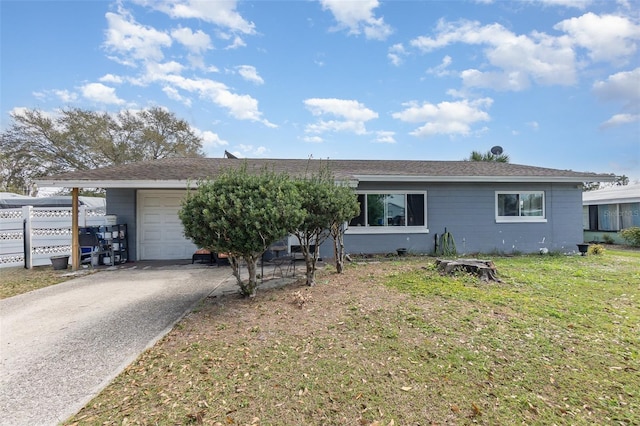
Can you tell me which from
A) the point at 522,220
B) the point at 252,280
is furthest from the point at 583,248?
the point at 252,280

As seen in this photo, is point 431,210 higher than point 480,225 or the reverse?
higher

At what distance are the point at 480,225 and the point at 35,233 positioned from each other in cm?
1421

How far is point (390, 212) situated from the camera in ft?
34.4

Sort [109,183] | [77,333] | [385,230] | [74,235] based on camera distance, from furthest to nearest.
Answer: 1. [385,230]
2. [74,235]
3. [109,183]
4. [77,333]

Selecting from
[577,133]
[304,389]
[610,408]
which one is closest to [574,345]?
[610,408]

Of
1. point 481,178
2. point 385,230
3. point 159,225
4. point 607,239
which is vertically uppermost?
point 481,178

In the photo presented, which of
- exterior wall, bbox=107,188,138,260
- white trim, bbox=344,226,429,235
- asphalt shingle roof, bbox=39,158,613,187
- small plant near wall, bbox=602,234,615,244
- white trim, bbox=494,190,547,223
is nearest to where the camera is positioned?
asphalt shingle roof, bbox=39,158,613,187

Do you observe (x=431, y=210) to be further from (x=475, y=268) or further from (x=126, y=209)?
(x=126, y=209)

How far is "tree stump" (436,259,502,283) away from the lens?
20.6 ft

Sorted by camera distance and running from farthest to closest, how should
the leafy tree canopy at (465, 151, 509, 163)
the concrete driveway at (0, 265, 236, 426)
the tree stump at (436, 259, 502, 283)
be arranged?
the leafy tree canopy at (465, 151, 509, 163) < the tree stump at (436, 259, 502, 283) < the concrete driveway at (0, 265, 236, 426)

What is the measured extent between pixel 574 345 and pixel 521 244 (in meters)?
8.51

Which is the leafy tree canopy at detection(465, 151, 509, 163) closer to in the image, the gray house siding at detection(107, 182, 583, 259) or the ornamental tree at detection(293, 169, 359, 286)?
the gray house siding at detection(107, 182, 583, 259)

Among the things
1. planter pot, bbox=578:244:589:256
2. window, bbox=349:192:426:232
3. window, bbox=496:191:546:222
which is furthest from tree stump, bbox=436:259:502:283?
planter pot, bbox=578:244:589:256

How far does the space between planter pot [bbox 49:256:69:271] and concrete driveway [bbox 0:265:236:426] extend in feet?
5.67
